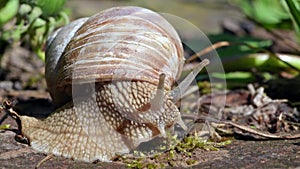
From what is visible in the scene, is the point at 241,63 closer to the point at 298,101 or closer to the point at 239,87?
the point at 239,87

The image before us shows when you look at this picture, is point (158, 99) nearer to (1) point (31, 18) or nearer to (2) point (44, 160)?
(2) point (44, 160)

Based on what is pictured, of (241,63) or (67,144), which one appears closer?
(67,144)

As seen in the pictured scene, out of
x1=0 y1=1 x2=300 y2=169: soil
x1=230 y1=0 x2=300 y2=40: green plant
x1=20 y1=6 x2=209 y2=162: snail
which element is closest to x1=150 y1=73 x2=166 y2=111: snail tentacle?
x1=20 y1=6 x2=209 y2=162: snail

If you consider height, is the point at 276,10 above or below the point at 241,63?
above

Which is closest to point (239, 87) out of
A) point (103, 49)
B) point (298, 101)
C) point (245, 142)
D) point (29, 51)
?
point (298, 101)

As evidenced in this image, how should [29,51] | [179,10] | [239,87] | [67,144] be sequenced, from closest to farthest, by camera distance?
1. [67,144]
2. [239,87]
3. [29,51]
4. [179,10]

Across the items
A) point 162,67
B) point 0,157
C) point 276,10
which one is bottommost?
point 0,157

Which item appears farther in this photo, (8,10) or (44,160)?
(8,10)

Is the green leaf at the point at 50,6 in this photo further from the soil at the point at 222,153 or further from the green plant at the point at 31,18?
the soil at the point at 222,153

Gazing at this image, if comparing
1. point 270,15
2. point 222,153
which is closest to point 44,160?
point 222,153

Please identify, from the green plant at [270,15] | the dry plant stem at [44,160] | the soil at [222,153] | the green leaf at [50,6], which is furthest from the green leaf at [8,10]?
the green plant at [270,15]
